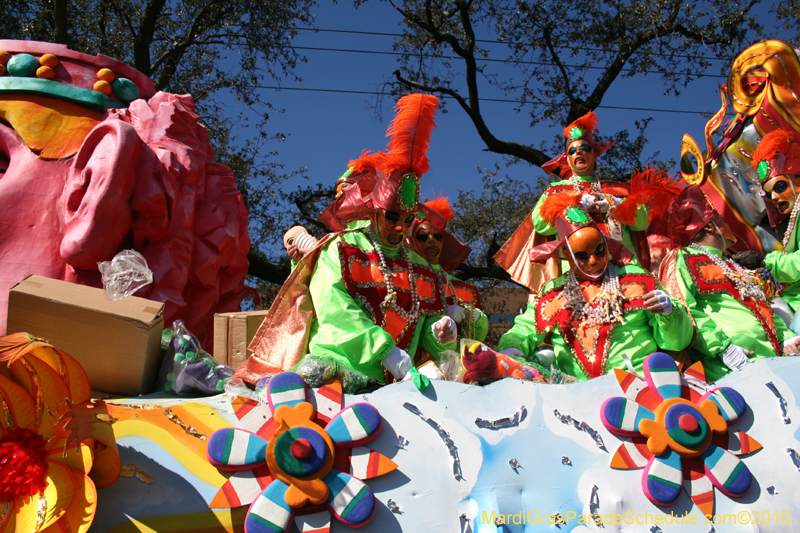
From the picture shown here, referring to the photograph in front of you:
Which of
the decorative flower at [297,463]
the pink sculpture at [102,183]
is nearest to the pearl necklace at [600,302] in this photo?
the decorative flower at [297,463]

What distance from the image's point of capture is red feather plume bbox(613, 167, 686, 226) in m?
3.53

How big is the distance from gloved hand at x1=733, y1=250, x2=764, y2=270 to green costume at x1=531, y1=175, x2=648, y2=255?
0.66 meters

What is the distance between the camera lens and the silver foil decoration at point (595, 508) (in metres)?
1.91

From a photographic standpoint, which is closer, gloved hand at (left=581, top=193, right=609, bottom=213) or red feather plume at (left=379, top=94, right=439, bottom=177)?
red feather plume at (left=379, top=94, right=439, bottom=177)

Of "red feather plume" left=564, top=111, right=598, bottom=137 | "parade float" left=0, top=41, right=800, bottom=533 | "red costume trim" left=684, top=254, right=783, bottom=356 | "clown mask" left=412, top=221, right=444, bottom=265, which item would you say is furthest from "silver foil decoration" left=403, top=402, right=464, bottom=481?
"red feather plume" left=564, top=111, right=598, bottom=137

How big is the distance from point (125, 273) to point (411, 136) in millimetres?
1601

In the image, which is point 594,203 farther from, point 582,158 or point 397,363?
point 397,363

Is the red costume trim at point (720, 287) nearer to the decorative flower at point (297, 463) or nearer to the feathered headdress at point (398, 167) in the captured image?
the feathered headdress at point (398, 167)

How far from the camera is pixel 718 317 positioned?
3.29 meters

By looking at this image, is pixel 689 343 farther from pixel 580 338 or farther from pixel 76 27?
pixel 76 27

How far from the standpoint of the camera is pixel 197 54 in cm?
863

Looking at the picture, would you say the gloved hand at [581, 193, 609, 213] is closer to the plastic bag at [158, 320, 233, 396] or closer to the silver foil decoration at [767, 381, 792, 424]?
the silver foil decoration at [767, 381, 792, 424]

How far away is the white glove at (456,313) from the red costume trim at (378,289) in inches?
3.6

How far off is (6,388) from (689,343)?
285 cm
